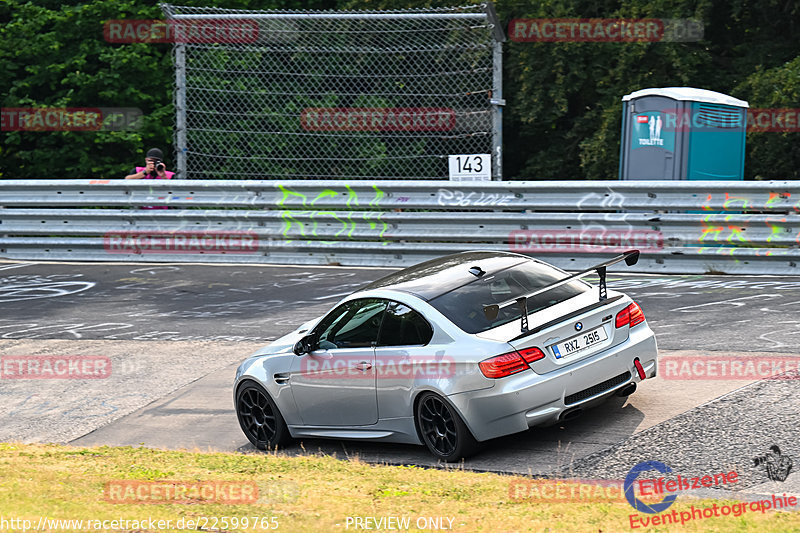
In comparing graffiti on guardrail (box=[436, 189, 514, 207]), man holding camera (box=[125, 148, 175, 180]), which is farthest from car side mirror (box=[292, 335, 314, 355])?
man holding camera (box=[125, 148, 175, 180])

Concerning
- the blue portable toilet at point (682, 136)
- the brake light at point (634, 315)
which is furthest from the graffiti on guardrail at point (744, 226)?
the brake light at point (634, 315)

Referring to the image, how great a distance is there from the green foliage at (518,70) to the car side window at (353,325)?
12591 millimetres

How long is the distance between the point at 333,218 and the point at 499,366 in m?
8.71

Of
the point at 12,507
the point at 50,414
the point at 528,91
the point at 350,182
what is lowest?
the point at 50,414

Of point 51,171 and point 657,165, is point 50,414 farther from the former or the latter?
point 51,171

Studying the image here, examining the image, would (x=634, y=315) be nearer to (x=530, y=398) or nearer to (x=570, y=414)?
(x=570, y=414)

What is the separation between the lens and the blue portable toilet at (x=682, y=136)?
15.2m

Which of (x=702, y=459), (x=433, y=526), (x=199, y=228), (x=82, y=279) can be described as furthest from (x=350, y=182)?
(x=433, y=526)

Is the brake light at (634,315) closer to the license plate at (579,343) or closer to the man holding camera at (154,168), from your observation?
the license plate at (579,343)

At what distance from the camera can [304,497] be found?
5949mm

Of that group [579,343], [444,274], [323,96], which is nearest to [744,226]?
[444,274]

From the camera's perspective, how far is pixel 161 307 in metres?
13.8

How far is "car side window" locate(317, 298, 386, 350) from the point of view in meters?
8.01

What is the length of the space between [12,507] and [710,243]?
1000 cm
